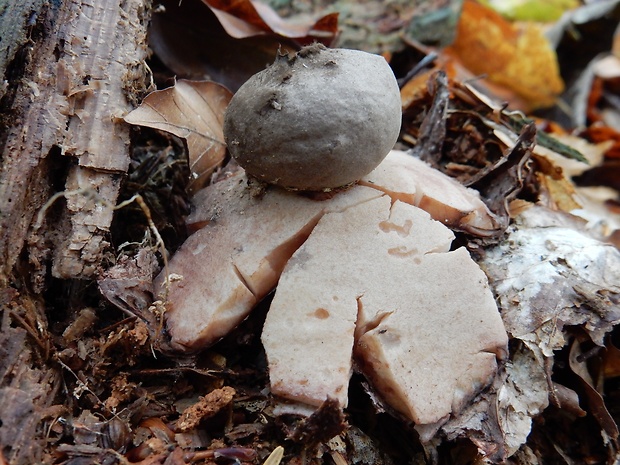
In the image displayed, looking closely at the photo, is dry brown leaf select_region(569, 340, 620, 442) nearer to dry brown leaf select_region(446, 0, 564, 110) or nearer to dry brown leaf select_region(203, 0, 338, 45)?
dry brown leaf select_region(203, 0, 338, 45)

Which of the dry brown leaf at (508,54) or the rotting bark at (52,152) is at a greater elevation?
the rotting bark at (52,152)

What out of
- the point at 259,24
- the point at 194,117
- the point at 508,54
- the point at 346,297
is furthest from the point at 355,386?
the point at 508,54

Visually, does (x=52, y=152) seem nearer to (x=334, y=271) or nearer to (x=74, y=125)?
(x=74, y=125)

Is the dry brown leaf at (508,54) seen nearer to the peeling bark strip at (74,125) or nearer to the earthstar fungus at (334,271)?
the earthstar fungus at (334,271)

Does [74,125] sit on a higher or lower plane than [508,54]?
higher

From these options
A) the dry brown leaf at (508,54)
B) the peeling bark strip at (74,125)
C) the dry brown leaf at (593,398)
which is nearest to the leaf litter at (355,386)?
the dry brown leaf at (593,398)

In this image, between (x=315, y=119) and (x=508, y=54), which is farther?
(x=508, y=54)

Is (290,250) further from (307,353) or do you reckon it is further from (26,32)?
(26,32)
